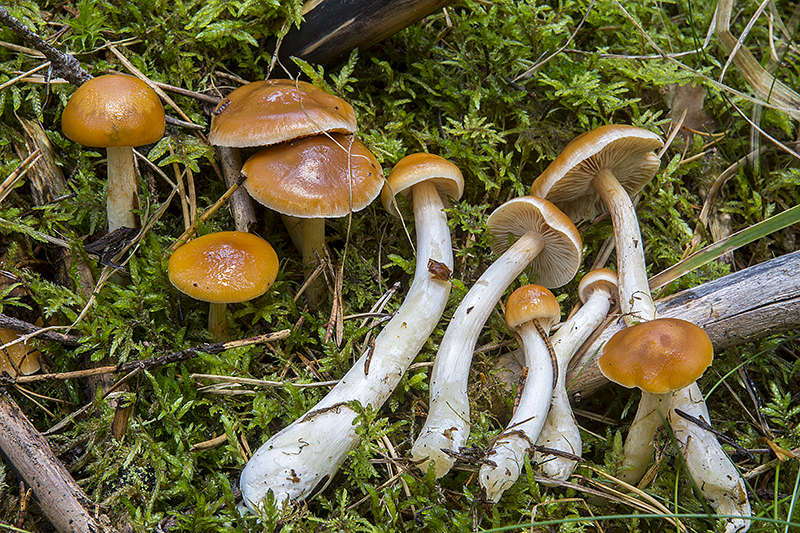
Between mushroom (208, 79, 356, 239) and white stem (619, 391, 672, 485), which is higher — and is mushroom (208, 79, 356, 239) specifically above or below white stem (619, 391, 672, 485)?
above

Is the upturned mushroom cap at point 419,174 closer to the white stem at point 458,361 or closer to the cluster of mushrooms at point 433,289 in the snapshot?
the cluster of mushrooms at point 433,289

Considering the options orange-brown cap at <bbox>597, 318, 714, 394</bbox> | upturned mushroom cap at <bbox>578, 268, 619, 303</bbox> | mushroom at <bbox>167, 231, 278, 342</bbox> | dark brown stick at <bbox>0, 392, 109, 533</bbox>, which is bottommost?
dark brown stick at <bbox>0, 392, 109, 533</bbox>

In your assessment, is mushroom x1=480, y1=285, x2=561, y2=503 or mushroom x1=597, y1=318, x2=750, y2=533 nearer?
mushroom x1=597, y1=318, x2=750, y2=533

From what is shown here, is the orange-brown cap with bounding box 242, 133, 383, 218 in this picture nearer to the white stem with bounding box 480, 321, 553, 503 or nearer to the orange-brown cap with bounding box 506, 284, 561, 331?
the orange-brown cap with bounding box 506, 284, 561, 331

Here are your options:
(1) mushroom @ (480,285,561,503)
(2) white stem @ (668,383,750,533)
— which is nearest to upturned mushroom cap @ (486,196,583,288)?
(1) mushroom @ (480,285,561,503)

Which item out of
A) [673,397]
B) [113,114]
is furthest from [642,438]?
[113,114]

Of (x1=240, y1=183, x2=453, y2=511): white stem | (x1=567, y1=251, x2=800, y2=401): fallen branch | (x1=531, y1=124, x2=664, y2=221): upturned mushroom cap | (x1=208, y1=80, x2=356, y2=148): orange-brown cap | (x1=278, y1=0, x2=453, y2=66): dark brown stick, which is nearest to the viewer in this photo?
(x1=240, y1=183, x2=453, y2=511): white stem

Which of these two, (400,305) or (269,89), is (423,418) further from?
(269,89)
